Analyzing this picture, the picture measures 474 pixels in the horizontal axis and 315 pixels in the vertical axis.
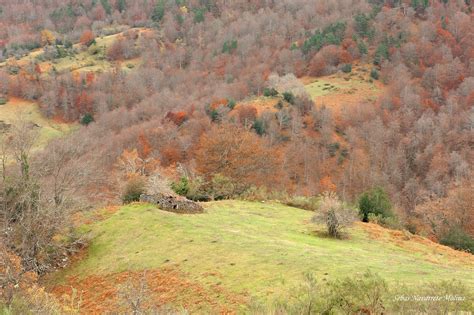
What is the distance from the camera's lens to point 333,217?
2697cm

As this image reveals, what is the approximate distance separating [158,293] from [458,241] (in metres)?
20.9

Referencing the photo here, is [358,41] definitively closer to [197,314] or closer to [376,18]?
[376,18]

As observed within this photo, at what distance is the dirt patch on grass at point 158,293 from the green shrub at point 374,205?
1959cm

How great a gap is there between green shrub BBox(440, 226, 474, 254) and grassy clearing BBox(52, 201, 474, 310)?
389 cm

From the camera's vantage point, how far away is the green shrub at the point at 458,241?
3012 centimetres

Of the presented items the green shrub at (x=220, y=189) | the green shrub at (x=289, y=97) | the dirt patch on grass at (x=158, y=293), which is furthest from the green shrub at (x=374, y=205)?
the green shrub at (x=289, y=97)

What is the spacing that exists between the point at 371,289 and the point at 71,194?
21411 millimetres

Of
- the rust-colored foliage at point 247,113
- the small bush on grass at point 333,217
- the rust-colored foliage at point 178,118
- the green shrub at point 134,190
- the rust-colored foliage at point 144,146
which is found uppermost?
the small bush on grass at point 333,217

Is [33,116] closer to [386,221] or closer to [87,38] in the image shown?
[87,38]

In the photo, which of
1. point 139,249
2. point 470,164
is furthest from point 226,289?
point 470,164

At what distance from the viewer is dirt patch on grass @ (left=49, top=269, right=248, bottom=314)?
1691cm

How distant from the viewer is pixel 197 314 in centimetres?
1650

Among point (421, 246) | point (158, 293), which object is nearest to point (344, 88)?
→ point (421, 246)

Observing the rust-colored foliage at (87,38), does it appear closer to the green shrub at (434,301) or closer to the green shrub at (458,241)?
the green shrub at (458,241)
